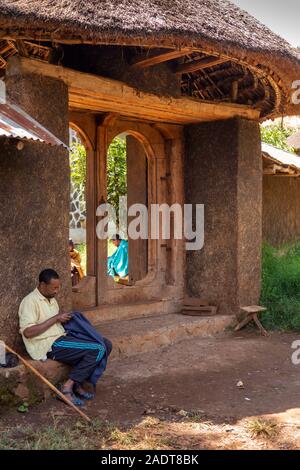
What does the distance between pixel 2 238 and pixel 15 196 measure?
15.9 inches

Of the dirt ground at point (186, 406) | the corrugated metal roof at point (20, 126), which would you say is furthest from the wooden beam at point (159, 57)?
the dirt ground at point (186, 406)

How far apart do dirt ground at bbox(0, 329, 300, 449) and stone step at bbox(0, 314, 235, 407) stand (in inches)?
5.1


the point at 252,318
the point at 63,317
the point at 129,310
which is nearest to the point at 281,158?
the point at 252,318

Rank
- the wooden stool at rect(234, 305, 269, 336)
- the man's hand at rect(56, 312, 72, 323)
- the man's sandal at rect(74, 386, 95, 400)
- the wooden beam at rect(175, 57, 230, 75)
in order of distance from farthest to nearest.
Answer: the wooden stool at rect(234, 305, 269, 336), the wooden beam at rect(175, 57, 230, 75), the man's sandal at rect(74, 386, 95, 400), the man's hand at rect(56, 312, 72, 323)

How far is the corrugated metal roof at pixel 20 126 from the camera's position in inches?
173

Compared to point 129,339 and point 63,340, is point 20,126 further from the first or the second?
point 129,339

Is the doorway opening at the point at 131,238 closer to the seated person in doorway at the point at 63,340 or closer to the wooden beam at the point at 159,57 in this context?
the wooden beam at the point at 159,57

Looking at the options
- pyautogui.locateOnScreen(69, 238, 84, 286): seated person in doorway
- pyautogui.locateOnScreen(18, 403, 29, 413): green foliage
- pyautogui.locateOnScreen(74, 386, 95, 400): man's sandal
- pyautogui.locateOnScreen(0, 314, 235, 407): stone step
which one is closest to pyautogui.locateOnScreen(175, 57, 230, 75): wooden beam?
pyautogui.locateOnScreen(0, 314, 235, 407): stone step

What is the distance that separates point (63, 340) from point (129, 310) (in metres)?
2.33

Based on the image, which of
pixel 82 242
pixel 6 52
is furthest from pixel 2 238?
pixel 82 242

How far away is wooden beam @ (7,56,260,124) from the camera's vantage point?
17.8 ft

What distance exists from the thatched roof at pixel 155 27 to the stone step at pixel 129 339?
2859 mm

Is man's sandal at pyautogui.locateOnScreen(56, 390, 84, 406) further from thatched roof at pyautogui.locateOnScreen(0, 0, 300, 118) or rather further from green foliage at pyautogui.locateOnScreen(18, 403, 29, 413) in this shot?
thatched roof at pyautogui.locateOnScreen(0, 0, 300, 118)

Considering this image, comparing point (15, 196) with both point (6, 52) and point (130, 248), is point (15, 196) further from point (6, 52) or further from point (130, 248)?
point (130, 248)
